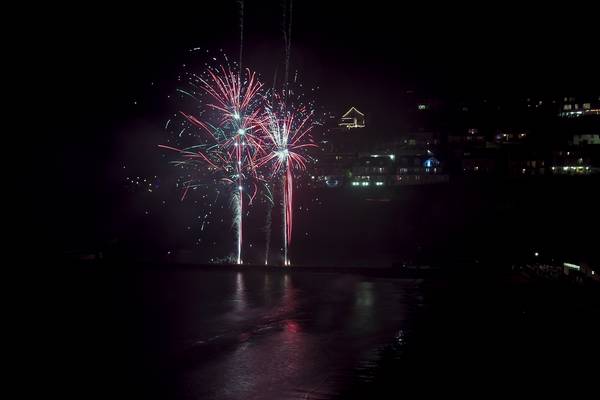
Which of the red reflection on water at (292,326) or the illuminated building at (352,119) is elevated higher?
the illuminated building at (352,119)

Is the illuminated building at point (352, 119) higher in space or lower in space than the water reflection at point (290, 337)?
higher

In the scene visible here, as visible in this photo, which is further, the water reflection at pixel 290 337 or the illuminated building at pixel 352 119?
the illuminated building at pixel 352 119

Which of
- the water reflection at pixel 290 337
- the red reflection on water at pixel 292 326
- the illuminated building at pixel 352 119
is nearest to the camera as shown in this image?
the water reflection at pixel 290 337

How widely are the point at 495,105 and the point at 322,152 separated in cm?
2970

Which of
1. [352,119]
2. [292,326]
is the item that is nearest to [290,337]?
[292,326]

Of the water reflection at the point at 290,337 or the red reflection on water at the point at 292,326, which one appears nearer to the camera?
the water reflection at the point at 290,337

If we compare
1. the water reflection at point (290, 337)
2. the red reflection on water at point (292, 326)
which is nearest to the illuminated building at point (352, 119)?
the water reflection at point (290, 337)

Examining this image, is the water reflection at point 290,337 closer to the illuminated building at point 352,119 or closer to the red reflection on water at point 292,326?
the red reflection on water at point 292,326

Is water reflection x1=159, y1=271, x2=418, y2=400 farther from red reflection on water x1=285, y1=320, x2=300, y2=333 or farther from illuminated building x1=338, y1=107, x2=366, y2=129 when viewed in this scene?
illuminated building x1=338, y1=107, x2=366, y2=129

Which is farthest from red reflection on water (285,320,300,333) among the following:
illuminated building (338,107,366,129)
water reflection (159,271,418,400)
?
illuminated building (338,107,366,129)

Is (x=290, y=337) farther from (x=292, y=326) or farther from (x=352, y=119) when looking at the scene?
(x=352, y=119)

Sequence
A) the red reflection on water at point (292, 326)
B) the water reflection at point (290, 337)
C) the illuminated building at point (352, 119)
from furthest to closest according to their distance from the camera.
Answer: the illuminated building at point (352, 119)
the red reflection on water at point (292, 326)
the water reflection at point (290, 337)

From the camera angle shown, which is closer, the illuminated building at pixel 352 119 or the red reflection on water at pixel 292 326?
the red reflection on water at pixel 292 326

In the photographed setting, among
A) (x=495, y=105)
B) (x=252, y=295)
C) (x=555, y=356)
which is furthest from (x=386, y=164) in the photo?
(x=555, y=356)
